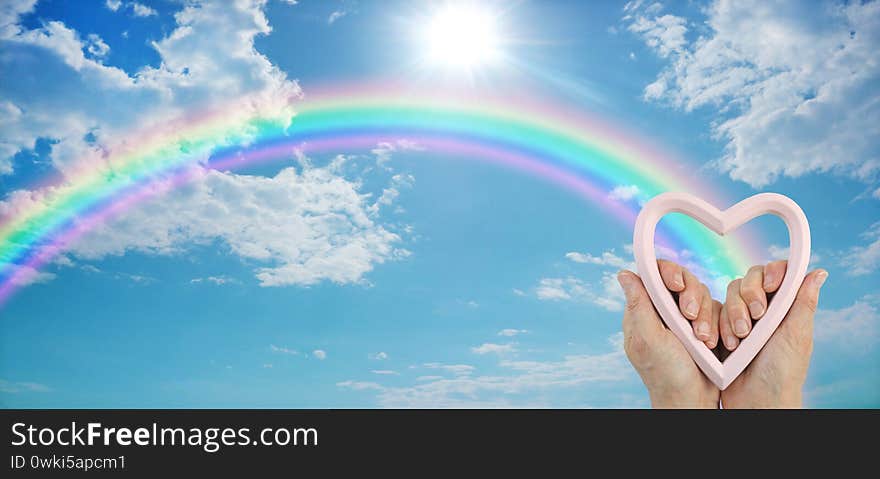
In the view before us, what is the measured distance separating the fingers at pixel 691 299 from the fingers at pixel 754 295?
11.6 inches

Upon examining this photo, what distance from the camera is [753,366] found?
4.88 metres

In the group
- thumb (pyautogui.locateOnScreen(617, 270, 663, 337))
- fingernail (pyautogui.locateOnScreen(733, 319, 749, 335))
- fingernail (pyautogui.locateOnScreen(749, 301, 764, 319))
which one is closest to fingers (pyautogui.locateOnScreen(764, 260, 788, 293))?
fingernail (pyautogui.locateOnScreen(749, 301, 764, 319))

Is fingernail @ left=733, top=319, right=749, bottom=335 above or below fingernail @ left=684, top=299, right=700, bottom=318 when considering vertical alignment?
below

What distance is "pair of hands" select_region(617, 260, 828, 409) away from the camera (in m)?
4.78

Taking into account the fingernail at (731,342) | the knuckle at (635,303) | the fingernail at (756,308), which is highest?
the knuckle at (635,303)

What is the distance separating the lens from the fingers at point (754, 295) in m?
4.79

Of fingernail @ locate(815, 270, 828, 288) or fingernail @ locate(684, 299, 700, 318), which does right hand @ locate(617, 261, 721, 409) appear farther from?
fingernail @ locate(815, 270, 828, 288)

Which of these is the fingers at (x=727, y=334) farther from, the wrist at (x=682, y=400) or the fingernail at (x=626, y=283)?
the fingernail at (x=626, y=283)

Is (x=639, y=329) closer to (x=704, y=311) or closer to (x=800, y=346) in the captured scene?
(x=704, y=311)

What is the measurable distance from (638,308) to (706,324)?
0.50 metres

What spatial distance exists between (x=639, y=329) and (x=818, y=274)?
138cm

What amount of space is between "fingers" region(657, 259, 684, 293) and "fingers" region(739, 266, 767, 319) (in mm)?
457

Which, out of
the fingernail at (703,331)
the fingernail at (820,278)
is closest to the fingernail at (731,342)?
the fingernail at (703,331)
